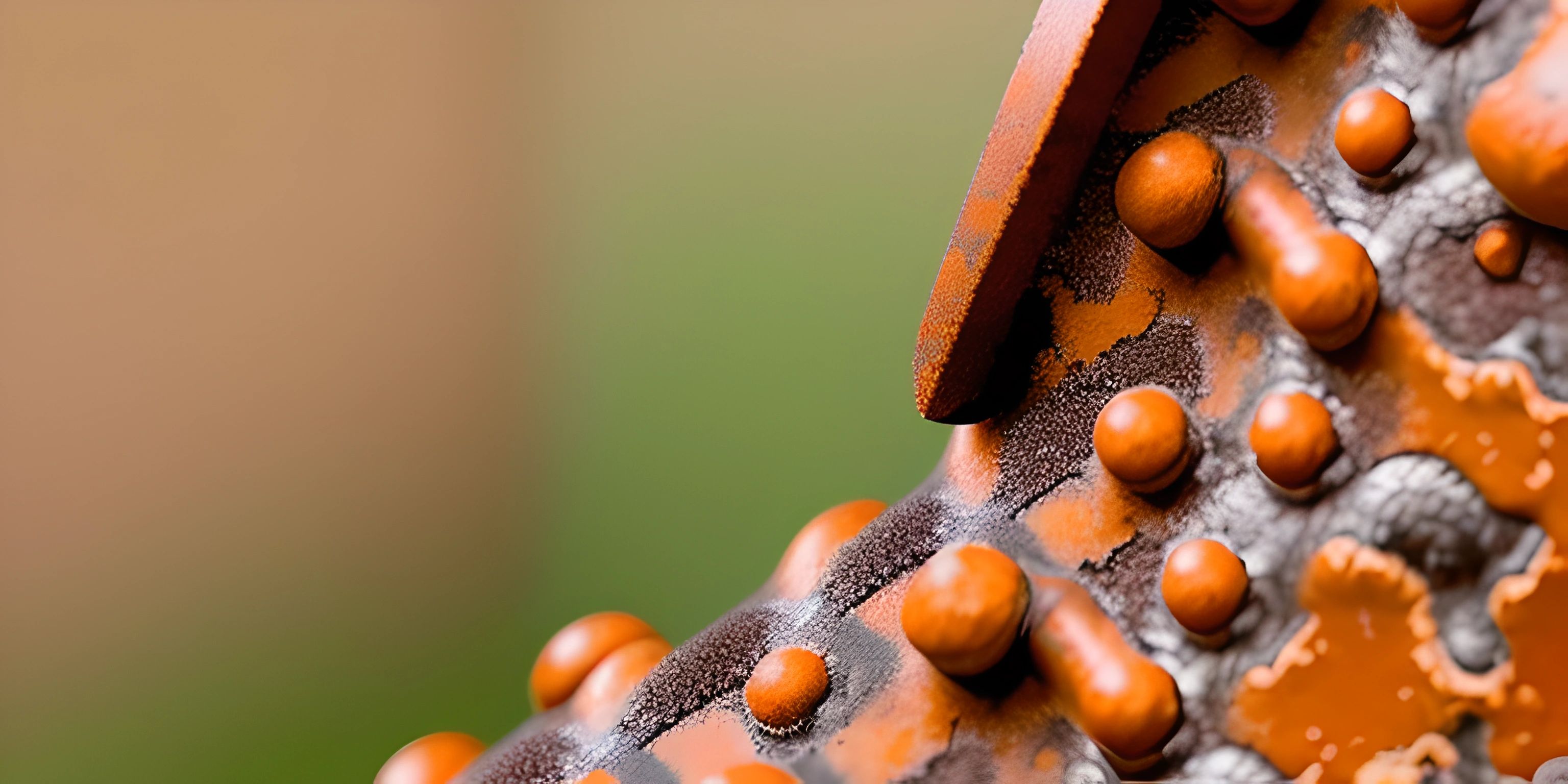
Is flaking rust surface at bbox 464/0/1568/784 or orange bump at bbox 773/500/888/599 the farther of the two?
orange bump at bbox 773/500/888/599

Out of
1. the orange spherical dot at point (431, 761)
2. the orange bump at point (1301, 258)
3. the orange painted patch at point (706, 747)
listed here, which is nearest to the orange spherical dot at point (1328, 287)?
the orange bump at point (1301, 258)

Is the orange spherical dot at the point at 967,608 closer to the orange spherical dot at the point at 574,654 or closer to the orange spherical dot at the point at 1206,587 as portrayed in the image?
the orange spherical dot at the point at 1206,587

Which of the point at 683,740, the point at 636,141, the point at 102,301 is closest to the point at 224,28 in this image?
the point at 102,301

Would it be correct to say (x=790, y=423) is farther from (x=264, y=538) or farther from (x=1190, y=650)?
(x=1190, y=650)

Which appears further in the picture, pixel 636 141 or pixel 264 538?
pixel 636 141

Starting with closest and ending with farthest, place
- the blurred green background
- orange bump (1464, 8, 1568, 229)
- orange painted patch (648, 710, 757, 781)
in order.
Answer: orange bump (1464, 8, 1568, 229) < orange painted patch (648, 710, 757, 781) < the blurred green background

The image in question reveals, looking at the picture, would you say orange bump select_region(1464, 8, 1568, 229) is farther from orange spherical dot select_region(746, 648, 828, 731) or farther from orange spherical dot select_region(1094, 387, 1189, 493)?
orange spherical dot select_region(746, 648, 828, 731)

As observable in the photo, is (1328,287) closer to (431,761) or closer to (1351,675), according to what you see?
(1351,675)

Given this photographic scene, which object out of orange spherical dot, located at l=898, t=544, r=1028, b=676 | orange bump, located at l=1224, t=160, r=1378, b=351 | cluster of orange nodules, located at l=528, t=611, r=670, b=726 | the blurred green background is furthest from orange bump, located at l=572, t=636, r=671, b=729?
the blurred green background
